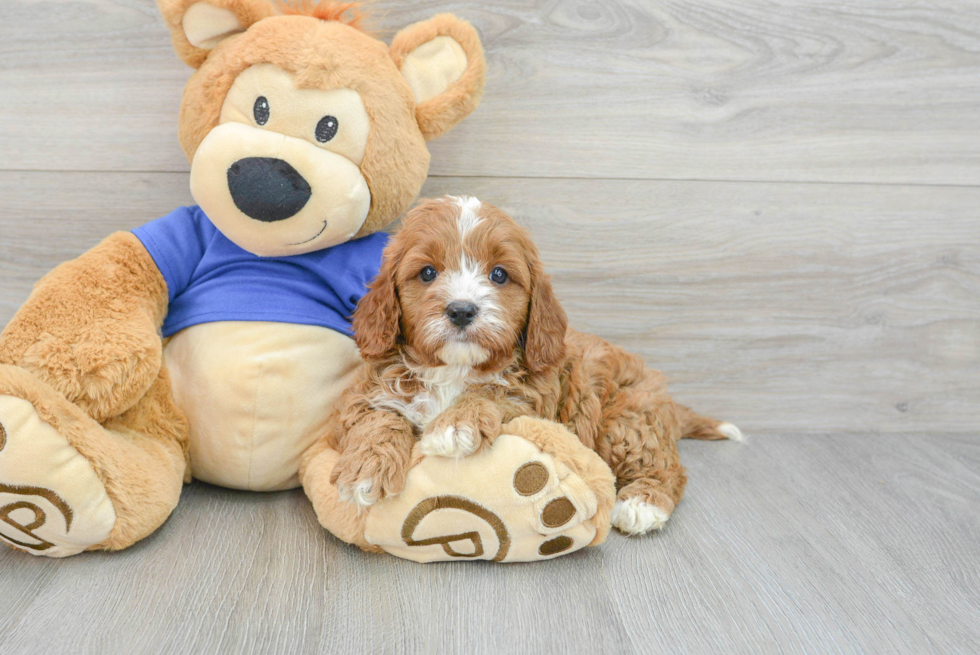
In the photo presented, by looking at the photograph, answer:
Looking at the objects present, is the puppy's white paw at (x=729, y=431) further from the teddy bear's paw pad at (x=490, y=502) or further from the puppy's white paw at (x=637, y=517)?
the teddy bear's paw pad at (x=490, y=502)

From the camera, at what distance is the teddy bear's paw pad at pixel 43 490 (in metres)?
1.29

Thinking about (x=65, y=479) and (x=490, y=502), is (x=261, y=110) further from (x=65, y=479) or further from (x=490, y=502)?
(x=490, y=502)

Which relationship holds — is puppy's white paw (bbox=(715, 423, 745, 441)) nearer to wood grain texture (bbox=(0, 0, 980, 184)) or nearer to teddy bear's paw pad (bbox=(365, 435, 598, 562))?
wood grain texture (bbox=(0, 0, 980, 184))

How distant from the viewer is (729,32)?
198cm

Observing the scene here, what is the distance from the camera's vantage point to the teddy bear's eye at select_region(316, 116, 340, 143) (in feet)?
5.02

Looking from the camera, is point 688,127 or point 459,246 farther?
point 688,127

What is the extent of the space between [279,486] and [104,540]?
15.5 inches

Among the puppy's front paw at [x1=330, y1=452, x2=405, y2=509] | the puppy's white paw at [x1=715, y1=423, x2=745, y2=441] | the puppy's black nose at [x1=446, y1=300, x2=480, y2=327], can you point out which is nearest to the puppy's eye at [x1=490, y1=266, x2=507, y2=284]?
the puppy's black nose at [x1=446, y1=300, x2=480, y2=327]

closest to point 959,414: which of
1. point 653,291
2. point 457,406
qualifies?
point 653,291

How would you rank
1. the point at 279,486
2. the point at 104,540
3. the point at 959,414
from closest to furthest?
the point at 104,540, the point at 279,486, the point at 959,414

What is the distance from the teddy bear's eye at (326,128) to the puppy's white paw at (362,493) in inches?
28.3

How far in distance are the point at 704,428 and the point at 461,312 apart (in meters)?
1.09

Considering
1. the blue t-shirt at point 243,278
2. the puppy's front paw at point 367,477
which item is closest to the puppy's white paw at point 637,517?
the puppy's front paw at point 367,477

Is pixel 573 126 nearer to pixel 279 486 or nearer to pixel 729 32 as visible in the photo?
pixel 729 32
